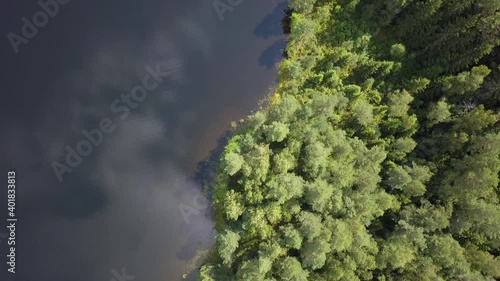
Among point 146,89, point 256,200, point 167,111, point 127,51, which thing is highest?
point 127,51

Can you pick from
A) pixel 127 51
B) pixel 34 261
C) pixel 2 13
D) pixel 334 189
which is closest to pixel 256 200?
pixel 334 189

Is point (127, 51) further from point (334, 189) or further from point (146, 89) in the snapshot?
point (334, 189)

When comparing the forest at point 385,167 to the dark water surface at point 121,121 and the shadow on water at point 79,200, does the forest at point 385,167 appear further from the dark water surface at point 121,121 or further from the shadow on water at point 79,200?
the shadow on water at point 79,200
